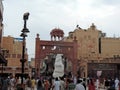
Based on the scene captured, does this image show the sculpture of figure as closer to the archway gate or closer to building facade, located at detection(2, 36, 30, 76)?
the archway gate

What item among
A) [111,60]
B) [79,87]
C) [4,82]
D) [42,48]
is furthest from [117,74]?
[79,87]

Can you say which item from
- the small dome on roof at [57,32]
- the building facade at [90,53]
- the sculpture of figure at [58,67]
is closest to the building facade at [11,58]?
the building facade at [90,53]

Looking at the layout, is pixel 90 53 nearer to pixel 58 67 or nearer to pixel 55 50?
pixel 58 67

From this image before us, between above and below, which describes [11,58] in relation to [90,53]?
below

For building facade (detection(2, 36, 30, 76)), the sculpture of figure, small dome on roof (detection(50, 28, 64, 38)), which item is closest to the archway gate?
the sculpture of figure

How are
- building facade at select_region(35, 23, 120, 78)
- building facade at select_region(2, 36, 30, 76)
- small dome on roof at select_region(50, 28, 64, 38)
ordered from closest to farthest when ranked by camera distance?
building facade at select_region(2, 36, 30, 76)
building facade at select_region(35, 23, 120, 78)
small dome on roof at select_region(50, 28, 64, 38)

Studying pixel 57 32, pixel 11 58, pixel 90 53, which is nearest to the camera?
pixel 11 58

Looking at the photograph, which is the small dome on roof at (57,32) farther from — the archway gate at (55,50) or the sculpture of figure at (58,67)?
the sculpture of figure at (58,67)

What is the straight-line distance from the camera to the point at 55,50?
7519 cm

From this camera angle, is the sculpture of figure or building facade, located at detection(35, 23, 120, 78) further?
the sculpture of figure

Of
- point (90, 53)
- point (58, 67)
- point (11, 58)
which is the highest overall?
point (90, 53)

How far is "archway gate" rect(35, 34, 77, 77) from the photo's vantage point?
74.3 meters

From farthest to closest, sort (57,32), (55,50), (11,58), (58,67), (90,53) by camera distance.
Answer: (90,53) → (57,32) → (58,67) → (55,50) → (11,58)

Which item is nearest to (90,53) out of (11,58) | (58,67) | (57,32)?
(58,67)
